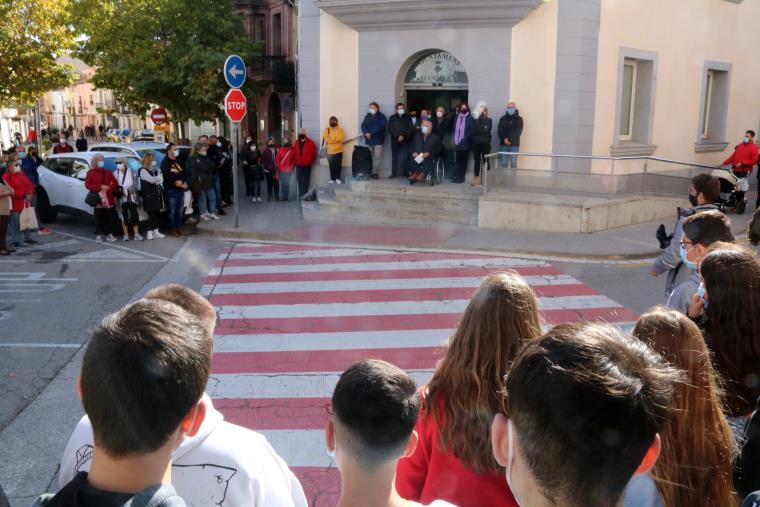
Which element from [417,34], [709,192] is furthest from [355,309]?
[417,34]

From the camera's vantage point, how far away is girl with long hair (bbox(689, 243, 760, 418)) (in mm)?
3170

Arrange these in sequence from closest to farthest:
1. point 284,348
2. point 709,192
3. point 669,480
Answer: point 669,480
point 709,192
point 284,348

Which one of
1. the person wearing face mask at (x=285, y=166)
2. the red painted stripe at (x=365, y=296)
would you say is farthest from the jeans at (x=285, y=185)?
the red painted stripe at (x=365, y=296)

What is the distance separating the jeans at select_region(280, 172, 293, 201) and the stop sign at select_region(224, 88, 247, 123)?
4029mm

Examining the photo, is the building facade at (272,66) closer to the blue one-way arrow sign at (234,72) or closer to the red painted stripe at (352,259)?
the blue one-way arrow sign at (234,72)

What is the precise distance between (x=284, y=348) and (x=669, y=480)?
17.7 feet

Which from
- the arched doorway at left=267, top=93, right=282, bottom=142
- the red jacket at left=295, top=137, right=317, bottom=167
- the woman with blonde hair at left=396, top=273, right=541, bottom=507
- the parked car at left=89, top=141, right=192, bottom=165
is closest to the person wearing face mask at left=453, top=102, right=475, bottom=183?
the red jacket at left=295, top=137, right=317, bottom=167

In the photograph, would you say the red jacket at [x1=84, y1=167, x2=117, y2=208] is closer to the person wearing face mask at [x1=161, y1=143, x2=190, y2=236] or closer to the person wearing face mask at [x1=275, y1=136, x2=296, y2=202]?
the person wearing face mask at [x1=161, y1=143, x2=190, y2=236]

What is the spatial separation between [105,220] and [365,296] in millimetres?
6755

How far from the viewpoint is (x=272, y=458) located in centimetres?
233

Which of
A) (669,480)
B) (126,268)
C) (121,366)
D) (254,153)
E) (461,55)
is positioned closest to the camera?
(121,366)

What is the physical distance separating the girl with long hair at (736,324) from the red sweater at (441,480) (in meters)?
1.31

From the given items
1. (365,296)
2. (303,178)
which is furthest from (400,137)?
(365,296)

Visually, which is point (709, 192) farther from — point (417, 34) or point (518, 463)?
point (417, 34)
